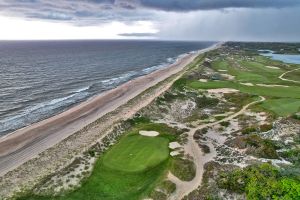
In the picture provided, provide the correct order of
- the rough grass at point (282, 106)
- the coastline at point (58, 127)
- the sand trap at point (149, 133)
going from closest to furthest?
the coastline at point (58, 127), the sand trap at point (149, 133), the rough grass at point (282, 106)

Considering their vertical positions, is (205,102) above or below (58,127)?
above

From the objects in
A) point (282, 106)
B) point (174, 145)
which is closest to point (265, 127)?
point (282, 106)

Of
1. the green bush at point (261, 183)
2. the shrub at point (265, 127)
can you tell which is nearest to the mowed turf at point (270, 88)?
the shrub at point (265, 127)

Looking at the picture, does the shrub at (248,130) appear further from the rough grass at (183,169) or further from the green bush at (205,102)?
the green bush at (205,102)

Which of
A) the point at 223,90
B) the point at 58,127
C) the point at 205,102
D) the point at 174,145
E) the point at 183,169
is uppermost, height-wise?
the point at 183,169

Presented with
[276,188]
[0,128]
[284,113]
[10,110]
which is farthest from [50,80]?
[276,188]

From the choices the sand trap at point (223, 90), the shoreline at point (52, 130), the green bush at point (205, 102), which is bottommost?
the shoreline at point (52, 130)

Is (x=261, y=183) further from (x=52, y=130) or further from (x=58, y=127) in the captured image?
(x=58, y=127)
